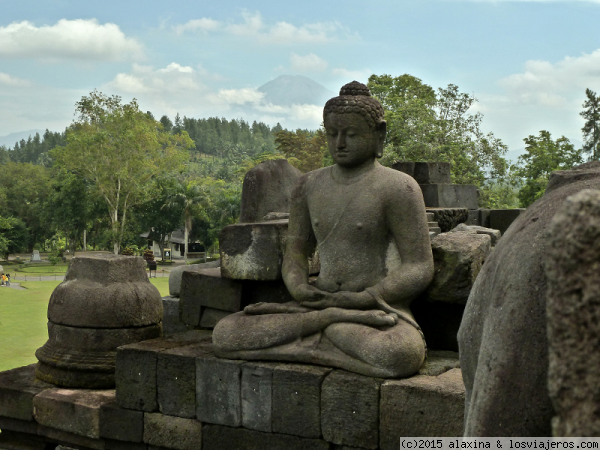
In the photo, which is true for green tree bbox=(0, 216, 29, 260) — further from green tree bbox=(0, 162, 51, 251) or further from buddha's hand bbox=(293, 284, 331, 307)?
buddha's hand bbox=(293, 284, 331, 307)

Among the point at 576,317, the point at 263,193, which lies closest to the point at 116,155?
the point at 263,193

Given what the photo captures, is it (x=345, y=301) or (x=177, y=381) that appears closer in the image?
(x=345, y=301)

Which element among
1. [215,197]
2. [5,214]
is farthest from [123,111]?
[5,214]

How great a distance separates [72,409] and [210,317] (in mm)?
1243

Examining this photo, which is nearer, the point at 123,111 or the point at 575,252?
the point at 575,252

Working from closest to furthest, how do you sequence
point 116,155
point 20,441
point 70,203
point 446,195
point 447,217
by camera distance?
1. point 20,441
2. point 447,217
3. point 446,195
4. point 116,155
5. point 70,203

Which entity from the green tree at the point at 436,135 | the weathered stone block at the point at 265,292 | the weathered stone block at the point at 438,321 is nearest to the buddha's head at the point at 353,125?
the weathered stone block at the point at 438,321

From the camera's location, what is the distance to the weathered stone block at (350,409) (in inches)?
151

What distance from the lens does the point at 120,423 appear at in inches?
188

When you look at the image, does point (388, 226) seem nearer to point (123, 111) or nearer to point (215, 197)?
point (123, 111)

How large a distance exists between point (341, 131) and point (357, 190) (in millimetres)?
405

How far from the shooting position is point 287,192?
26.2 ft

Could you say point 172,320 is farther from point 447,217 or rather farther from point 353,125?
point 447,217

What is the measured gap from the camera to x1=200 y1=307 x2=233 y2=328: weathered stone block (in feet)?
17.9
